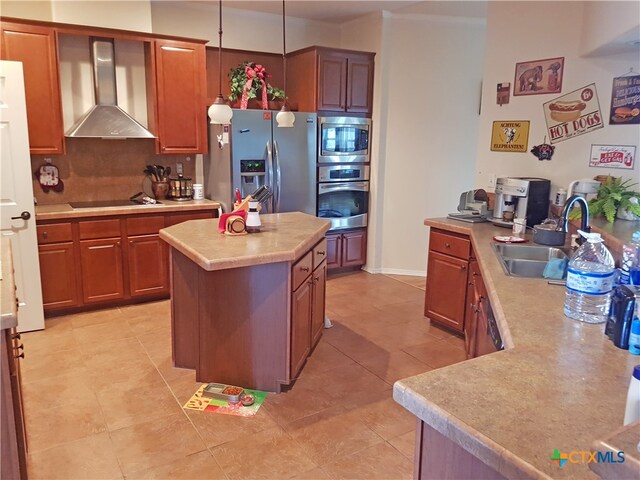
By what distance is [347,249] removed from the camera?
5566 mm

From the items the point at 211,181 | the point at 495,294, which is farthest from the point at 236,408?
the point at 211,181

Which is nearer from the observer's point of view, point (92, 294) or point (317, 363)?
point (317, 363)

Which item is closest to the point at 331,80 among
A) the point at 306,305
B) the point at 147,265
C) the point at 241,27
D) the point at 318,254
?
the point at 241,27

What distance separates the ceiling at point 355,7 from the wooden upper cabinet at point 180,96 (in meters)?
0.64

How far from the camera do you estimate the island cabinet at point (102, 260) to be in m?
4.04

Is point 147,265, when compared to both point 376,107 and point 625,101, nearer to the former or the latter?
point 376,107

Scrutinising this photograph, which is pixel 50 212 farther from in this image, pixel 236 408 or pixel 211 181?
pixel 236 408

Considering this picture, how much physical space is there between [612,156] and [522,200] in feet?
2.02

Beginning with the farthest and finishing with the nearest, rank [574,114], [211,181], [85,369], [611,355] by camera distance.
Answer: [211,181] → [574,114] → [85,369] → [611,355]

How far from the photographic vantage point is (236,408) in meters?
2.78

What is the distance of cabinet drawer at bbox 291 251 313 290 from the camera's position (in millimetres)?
2850

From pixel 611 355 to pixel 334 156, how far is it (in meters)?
4.06

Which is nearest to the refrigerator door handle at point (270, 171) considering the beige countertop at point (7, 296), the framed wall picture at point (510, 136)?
the framed wall picture at point (510, 136)

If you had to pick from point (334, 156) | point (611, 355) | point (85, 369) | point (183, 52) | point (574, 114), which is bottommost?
point (85, 369)
